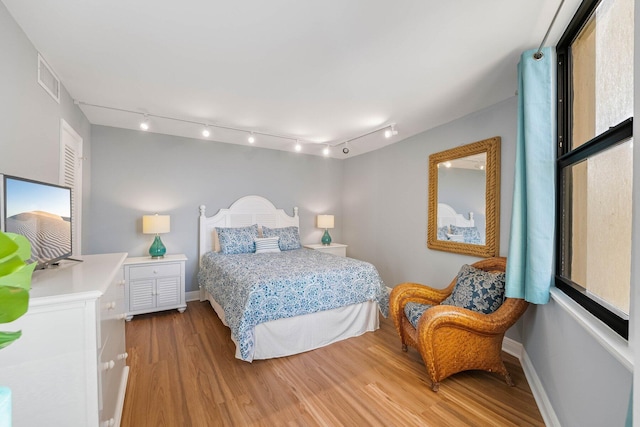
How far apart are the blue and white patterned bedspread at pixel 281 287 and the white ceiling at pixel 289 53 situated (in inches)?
67.1

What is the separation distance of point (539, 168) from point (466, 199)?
1.27 m

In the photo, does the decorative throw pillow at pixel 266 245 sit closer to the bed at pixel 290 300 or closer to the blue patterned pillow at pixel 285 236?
the blue patterned pillow at pixel 285 236

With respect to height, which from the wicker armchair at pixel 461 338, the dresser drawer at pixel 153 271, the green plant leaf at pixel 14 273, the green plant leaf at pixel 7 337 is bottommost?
the wicker armchair at pixel 461 338

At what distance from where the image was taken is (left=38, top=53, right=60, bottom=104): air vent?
1.96 meters

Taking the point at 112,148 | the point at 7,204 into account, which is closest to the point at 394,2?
the point at 7,204

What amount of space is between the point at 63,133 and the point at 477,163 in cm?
397

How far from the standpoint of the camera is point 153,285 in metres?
3.45

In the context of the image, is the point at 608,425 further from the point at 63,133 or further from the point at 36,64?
the point at 63,133

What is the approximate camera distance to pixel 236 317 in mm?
2457

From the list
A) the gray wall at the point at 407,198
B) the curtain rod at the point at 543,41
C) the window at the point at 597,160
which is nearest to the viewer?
the window at the point at 597,160

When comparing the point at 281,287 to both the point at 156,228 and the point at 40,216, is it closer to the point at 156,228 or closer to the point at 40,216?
the point at 40,216

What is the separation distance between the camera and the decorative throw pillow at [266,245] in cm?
400

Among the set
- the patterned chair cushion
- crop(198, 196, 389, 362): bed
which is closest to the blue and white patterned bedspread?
crop(198, 196, 389, 362): bed

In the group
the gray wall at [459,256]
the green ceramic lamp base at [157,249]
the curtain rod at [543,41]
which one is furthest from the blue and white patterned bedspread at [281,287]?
the curtain rod at [543,41]
